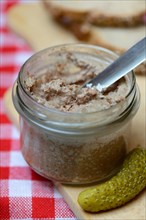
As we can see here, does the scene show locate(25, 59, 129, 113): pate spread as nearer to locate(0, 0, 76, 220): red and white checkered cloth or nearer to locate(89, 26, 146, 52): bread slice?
locate(0, 0, 76, 220): red and white checkered cloth

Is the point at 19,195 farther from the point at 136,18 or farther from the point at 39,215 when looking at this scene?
the point at 136,18

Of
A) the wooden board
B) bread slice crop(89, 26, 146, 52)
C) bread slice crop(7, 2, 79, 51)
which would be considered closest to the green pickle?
the wooden board

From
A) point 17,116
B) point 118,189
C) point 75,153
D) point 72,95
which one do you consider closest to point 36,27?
point 17,116

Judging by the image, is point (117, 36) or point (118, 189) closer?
point (118, 189)

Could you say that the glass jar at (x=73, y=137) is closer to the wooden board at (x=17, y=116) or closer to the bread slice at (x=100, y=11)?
the wooden board at (x=17, y=116)

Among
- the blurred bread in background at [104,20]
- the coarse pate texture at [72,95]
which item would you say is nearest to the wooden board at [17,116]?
the blurred bread in background at [104,20]

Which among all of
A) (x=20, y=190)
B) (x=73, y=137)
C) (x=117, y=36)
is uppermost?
(x=73, y=137)

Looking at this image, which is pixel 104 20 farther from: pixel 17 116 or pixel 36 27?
pixel 17 116
